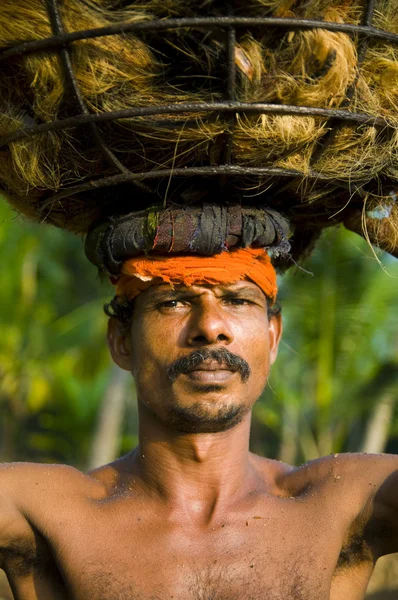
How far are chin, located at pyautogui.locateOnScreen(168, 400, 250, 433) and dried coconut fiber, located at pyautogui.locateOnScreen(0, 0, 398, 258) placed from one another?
683 millimetres

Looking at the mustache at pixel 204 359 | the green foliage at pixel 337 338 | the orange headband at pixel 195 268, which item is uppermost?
the orange headband at pixel 195 268

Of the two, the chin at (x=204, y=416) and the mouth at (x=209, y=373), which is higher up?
the mouth at (x=209, y=373)

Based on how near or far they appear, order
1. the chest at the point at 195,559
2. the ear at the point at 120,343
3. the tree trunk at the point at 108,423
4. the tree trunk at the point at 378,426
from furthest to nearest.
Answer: the tree trunk at the point at 378,426 → the tree trunk at the point at 108,423 → the ear at the point at 120,343 → the chest at the point at 195,559

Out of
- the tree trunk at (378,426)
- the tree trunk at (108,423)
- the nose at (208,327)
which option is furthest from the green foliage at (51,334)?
the nose at (208,327)

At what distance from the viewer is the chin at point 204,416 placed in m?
2.57

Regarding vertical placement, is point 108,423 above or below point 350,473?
below

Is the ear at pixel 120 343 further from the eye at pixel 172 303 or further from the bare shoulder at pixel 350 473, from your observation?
the bare shoulder at pixel 350 473

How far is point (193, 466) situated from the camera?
2723mm

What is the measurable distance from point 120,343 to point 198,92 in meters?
1.12

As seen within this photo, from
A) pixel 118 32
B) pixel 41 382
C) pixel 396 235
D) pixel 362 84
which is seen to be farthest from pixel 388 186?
pixel 41 382

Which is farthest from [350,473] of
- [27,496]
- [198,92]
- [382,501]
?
[198,92]

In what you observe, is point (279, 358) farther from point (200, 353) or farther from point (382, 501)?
point (200, 353)

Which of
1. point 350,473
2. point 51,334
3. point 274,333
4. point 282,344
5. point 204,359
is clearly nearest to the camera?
point 204,359

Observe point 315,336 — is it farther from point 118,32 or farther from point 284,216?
point 118,32
